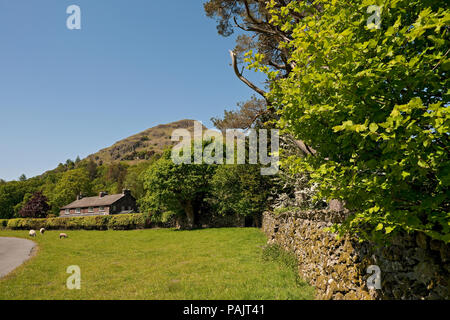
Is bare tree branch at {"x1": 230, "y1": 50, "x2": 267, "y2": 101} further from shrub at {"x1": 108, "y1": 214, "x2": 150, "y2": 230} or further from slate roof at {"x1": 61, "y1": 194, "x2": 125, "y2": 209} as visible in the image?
slate roof at {"x1": 61, "y1": 194, "x2": 125, "y2": 209}

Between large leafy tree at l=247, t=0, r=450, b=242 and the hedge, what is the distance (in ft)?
125

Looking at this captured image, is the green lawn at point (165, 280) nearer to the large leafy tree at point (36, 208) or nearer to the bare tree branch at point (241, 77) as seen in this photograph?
the bare tree branch at point (241, 77)

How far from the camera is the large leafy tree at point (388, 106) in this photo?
3.19 meters

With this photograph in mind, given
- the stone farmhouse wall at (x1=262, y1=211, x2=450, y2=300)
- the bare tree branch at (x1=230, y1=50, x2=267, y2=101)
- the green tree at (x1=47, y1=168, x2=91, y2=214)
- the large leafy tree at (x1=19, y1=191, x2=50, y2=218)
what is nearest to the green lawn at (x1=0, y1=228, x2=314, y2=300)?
the stone farmhouse wall at (x1=262, y1=211, x2=450, y2=300)

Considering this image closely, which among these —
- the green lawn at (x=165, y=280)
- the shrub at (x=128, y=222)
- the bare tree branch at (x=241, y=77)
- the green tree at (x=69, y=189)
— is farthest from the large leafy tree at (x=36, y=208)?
the bare tree branch at (x=241, y=77)

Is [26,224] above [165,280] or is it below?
below

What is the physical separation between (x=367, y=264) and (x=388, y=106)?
3835mm

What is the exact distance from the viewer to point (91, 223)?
45000 millimetres

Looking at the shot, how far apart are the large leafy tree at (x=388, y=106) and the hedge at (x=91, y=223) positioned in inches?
1505

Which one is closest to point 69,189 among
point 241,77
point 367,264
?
point 241,77

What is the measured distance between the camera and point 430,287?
173 inches

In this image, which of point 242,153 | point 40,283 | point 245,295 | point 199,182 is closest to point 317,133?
point 245,295

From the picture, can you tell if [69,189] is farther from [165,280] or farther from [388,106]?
[388,106]

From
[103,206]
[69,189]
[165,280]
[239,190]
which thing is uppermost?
[239,190]
